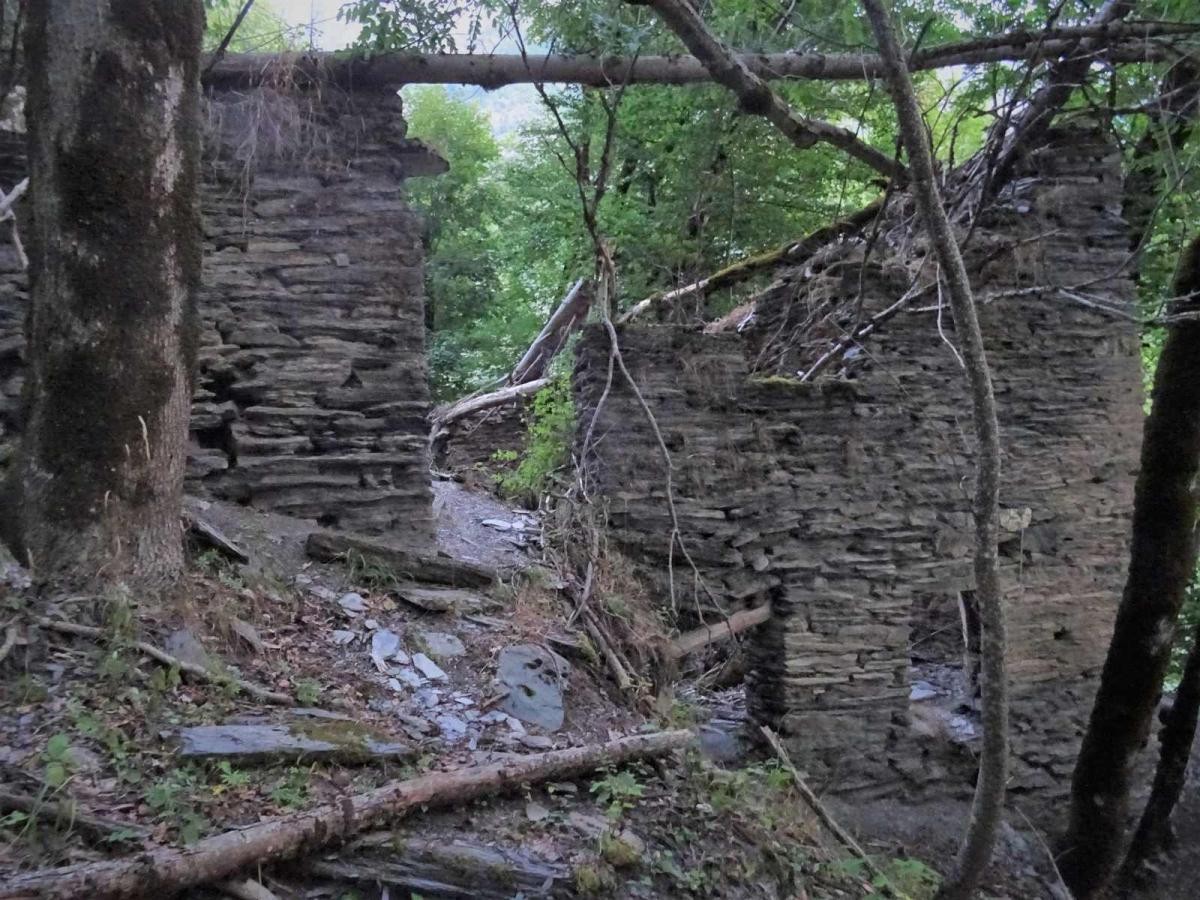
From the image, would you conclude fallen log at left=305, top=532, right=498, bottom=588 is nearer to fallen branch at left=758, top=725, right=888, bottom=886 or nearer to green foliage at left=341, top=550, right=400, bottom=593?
green foliage at left=341, top=550, right=400, bottom=593

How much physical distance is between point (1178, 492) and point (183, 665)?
4.97 meters

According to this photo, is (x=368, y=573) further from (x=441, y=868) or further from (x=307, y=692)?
(x=441, y=868)

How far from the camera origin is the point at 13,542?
3168 mm

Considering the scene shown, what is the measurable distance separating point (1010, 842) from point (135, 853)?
5003 mm

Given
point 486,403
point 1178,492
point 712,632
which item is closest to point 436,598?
point 712,632

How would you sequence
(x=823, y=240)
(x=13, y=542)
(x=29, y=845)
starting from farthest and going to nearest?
(x=823, y=240) → (x=13, y=542) → (x=29, y=845)

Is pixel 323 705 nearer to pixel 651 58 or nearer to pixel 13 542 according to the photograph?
pixel 13 542

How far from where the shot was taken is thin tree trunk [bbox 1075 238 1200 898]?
489cm

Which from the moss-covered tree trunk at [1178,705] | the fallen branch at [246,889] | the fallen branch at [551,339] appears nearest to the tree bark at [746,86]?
the moss-covered tree trunk at [1178,705]

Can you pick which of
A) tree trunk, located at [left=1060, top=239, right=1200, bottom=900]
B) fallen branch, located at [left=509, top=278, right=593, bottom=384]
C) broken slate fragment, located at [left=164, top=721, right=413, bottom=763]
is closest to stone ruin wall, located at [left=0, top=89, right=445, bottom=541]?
broken slate fragment, located at [left=164, top=721, right=413, bottom=763]

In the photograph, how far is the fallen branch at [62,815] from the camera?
2.24 meters

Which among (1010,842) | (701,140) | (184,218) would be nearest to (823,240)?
(701,140)

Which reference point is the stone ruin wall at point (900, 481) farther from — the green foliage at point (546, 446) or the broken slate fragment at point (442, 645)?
the broken slate fragment at point (442, 645)

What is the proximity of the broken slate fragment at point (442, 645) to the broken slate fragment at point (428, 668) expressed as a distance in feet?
0.19
